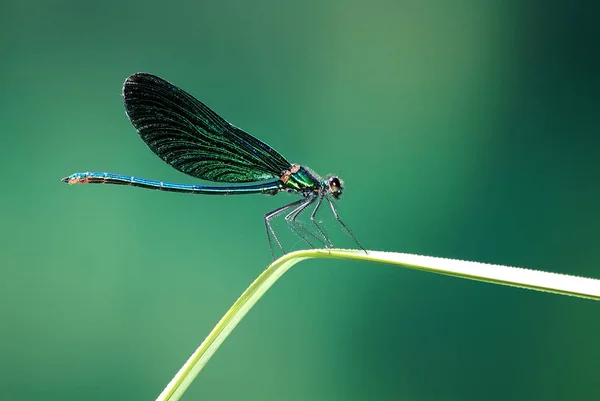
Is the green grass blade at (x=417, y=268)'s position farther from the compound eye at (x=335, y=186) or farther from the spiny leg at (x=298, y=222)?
the compound eye at (x=335, y=186)

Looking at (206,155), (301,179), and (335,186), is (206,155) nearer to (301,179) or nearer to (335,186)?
(301,179)

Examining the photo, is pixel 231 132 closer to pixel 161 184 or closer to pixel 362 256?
pixel 161 184

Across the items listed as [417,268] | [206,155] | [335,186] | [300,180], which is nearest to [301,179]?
[300,180]

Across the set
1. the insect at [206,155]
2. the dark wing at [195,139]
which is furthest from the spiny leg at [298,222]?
the dark wing at [195,139]

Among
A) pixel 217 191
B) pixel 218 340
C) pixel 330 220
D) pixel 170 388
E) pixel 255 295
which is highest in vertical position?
pixel 330 220

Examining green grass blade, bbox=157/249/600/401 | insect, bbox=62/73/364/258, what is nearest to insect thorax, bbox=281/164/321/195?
insect, bbox=62/73/364/258

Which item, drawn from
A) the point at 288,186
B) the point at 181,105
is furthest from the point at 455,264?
the point at 181,105

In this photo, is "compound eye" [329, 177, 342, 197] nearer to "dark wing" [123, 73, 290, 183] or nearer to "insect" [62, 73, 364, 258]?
"insect" [62, 73, 364, 258]
